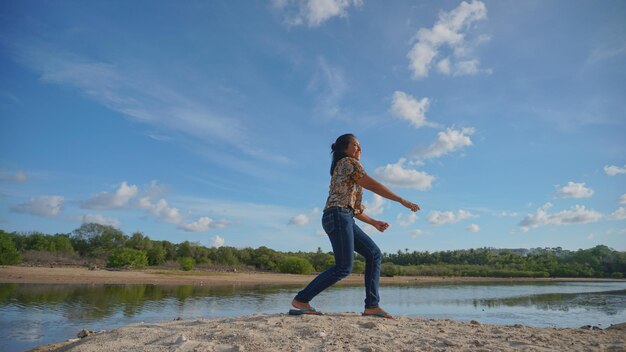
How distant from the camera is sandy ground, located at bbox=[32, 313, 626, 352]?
3.63 m

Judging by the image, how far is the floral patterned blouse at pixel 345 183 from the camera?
4719mm

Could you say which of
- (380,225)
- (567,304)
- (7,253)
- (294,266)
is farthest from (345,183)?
(294,266)

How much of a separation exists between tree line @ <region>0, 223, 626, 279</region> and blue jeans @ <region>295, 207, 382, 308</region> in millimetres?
41612

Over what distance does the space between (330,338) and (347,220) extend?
138 centimetres

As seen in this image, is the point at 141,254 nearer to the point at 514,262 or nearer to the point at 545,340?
the point at 545,340

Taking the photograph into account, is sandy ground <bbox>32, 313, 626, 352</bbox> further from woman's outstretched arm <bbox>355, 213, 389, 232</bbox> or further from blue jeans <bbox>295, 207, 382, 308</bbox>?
woman's outstretched arm <bbox>355, 213, 389, 232</bbox>

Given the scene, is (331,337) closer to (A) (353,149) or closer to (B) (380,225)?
(B) (380,225)

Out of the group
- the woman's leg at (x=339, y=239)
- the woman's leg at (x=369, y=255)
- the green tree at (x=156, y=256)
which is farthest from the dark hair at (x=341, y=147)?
the green tree at (x=156, y=256)

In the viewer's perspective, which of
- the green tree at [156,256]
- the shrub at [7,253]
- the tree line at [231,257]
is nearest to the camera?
the shrub at [7,253]

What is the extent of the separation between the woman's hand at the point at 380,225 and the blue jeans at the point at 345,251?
339mm

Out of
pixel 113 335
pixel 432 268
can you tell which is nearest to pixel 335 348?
pixel 113 335

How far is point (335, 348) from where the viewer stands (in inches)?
139

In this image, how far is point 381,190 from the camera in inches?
183

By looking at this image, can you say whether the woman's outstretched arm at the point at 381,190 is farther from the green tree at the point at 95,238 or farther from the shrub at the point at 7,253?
the green tree at the point at 95,238
